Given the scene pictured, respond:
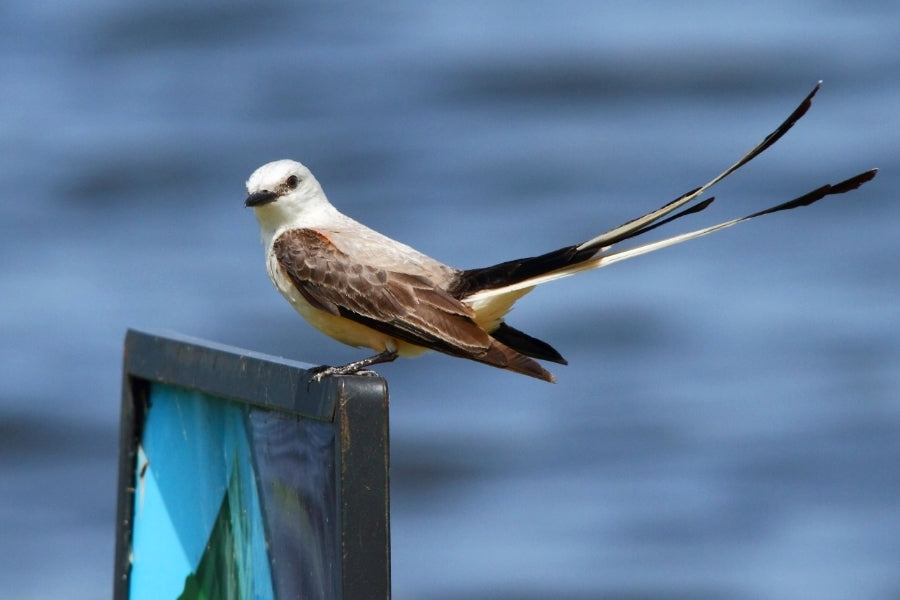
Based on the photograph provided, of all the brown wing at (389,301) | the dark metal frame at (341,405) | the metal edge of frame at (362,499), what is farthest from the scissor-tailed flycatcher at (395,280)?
the metal edge of frame at (362,499)

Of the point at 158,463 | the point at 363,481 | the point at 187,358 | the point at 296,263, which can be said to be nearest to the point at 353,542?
the point at 363,481

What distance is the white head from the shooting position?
4.83m

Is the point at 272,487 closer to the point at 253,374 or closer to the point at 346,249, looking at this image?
the point at 253,374

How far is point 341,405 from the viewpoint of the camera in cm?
251

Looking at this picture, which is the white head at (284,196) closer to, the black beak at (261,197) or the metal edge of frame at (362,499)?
the black beak at (261,197)

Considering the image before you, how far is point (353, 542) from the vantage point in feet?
8.02

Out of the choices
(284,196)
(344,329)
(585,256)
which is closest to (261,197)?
(284,196)

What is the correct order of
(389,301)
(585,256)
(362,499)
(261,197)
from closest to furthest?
(362,499), (585,256), (389,301), (261,197)

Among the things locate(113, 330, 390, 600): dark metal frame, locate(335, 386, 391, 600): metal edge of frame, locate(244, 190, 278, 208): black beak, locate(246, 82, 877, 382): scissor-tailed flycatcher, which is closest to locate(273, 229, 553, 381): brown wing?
locate(246, 82, 877, 382): scissor-tailed flycatcher

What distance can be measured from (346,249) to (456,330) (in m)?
0.59

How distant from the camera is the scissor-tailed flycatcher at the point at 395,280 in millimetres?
4254

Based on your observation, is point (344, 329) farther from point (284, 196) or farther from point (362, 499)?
point (362, 499)

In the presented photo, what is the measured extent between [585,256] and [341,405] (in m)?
1.86

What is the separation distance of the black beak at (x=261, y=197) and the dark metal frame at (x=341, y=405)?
135 centimetres
